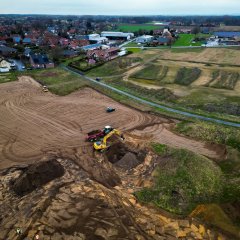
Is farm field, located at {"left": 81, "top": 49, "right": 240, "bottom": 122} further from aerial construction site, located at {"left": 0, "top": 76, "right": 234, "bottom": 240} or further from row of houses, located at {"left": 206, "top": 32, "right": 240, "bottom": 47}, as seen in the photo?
row of houses, located at {"left": 206, "top": 32, "right": 240, "bottom": 47}

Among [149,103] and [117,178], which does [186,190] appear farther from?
[149,103]

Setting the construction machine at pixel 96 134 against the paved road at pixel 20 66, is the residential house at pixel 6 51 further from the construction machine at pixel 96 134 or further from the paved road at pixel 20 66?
the construction machine at pixel 96 134

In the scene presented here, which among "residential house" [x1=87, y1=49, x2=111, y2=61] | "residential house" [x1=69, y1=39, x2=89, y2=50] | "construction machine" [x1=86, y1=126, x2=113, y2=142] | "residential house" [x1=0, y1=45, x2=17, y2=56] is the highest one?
"construction machine" [x1=86, y1=126, x2=113, y2=142]

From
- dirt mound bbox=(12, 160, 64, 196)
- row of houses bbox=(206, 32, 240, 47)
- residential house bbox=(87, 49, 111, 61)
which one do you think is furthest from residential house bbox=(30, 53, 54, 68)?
row of houses bbox=(206, 32, 240, 47)

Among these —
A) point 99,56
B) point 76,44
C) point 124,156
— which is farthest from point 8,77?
point 76,44

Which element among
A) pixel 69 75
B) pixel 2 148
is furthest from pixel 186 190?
pixel 69 75
